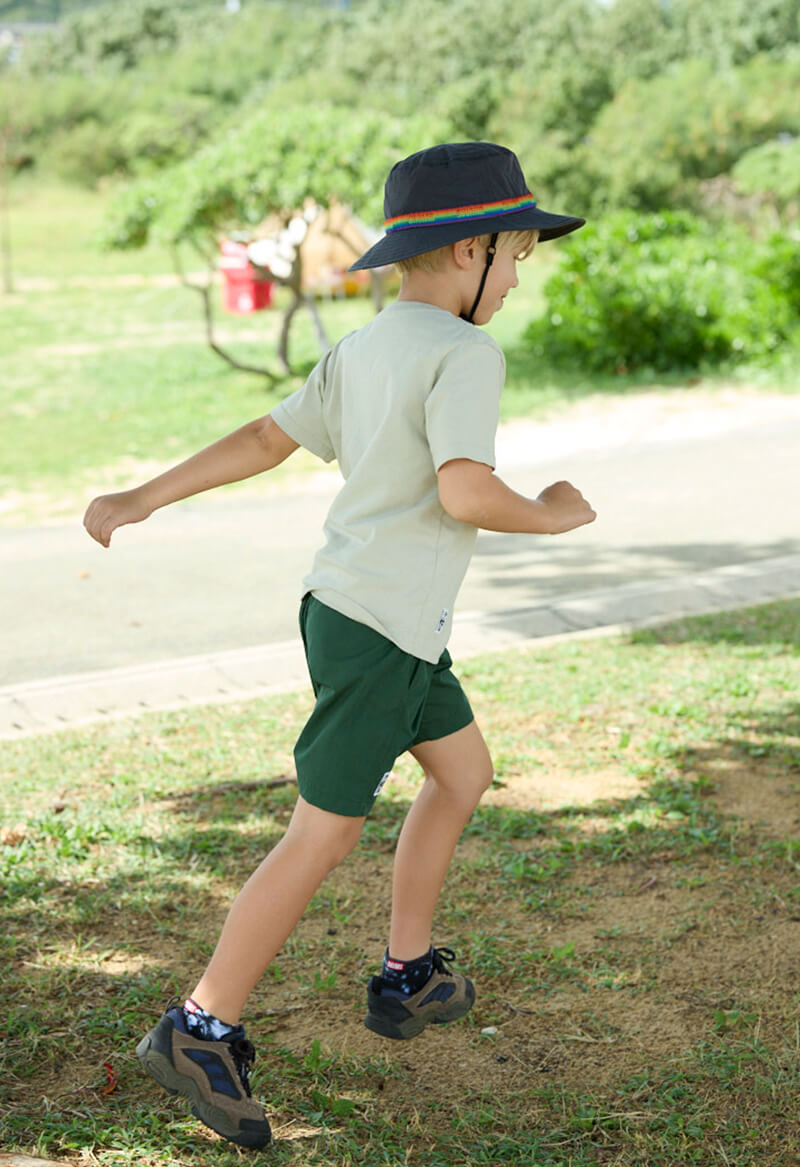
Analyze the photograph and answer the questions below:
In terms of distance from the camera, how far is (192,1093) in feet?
7.66

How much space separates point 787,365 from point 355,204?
15.2 feet

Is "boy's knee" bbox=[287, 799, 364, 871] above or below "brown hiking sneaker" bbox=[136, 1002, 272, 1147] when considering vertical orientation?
above

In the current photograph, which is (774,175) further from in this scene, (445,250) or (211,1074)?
(211,1074)

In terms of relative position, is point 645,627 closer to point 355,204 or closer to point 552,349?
point 355,204

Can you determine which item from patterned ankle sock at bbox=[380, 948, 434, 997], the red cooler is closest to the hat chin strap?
patterned ankle sock at bbox=[380, 948, 434, 997]

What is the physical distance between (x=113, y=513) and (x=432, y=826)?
0.90 metres

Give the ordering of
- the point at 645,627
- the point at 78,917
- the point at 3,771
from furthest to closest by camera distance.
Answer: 1. the point at 645,627
2. the point at 3,771
3. the point at 78,917

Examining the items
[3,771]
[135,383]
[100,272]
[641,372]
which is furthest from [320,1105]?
[100,272]

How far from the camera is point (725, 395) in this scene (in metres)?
12.5

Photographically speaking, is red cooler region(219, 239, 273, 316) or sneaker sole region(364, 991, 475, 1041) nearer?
sneaker sole region(364, 991, 475, 1041)

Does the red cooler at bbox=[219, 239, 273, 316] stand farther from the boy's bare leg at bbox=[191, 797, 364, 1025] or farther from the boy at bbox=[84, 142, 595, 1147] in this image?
the boy's bare leg at bbox=[191, 797, 364, 1025]

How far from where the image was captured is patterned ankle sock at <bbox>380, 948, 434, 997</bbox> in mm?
2736

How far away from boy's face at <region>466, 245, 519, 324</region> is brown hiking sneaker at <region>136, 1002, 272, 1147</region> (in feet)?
4.63

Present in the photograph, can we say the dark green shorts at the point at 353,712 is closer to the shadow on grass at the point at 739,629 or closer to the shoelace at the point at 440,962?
the shoelace at the point at 440,962
